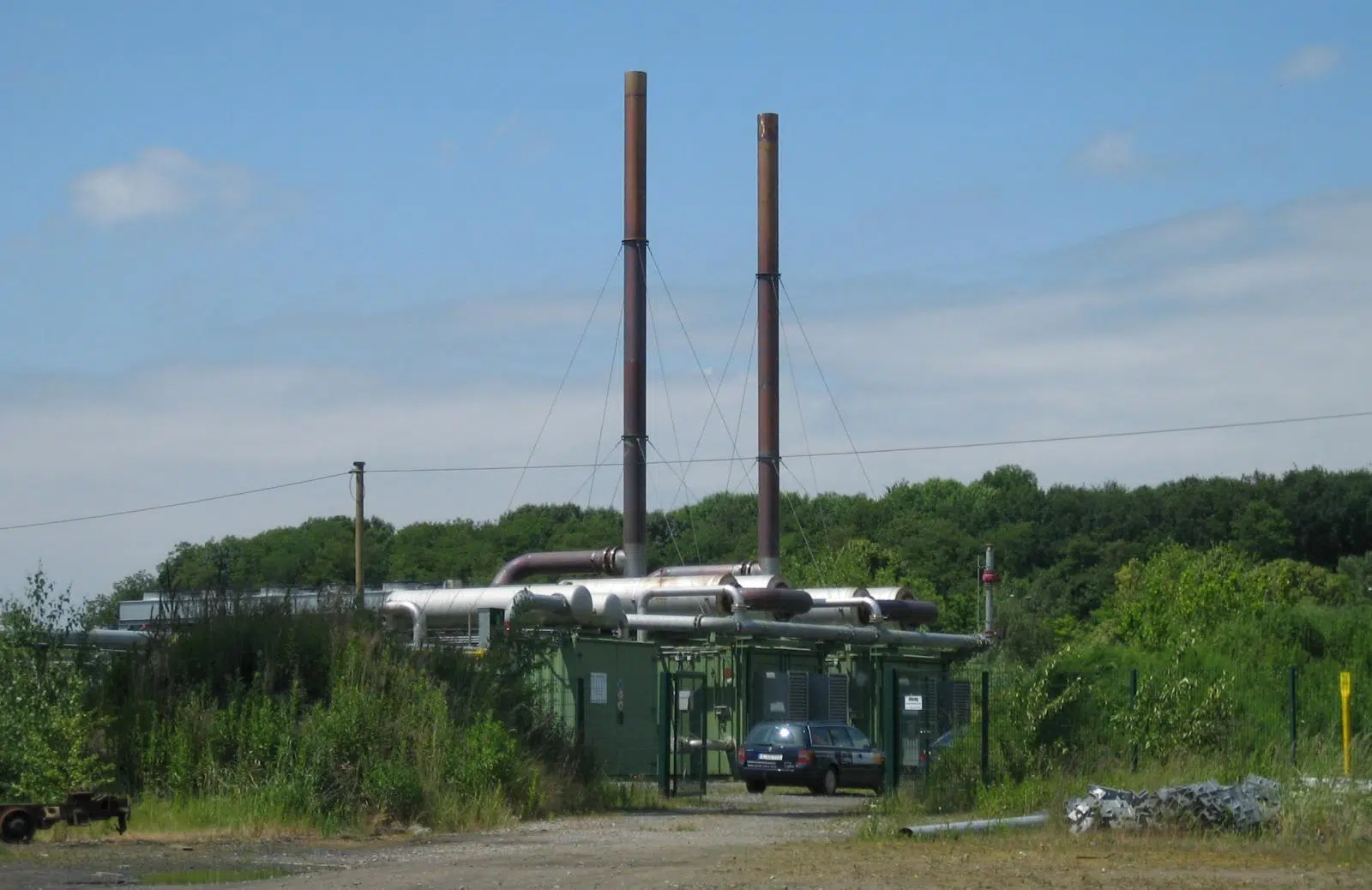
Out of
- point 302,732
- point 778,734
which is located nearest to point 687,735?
point 778,734

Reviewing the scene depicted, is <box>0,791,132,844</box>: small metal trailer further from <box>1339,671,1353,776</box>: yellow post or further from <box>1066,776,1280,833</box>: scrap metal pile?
<box>1339,671,1353,776</box>: yellow post

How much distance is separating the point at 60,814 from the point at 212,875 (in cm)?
346

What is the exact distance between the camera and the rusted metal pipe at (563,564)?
44125 mm

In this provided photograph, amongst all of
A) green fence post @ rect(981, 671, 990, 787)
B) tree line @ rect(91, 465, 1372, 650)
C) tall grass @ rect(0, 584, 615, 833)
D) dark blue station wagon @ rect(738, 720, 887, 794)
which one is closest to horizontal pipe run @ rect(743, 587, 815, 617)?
dark blue station wagon @ rect(738, 720, 887, 794)

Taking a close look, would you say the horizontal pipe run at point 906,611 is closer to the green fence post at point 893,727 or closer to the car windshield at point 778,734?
the car windshield at point 778,734

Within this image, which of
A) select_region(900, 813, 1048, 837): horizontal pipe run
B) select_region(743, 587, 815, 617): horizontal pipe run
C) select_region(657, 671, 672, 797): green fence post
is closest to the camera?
select_region(900, 813, 1048, 837): horizontal pipe run

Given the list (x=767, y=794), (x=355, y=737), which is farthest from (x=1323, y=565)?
(x=355, y=737)

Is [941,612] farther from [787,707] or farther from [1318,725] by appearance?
[1318,725]

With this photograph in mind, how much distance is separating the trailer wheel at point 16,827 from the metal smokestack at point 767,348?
30.1 metres

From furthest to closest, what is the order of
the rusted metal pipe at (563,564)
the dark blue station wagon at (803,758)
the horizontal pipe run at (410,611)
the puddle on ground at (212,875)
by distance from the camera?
the rusted metal pipe at (563,564)
the horizontal pipe run at (410,611)
the dark blue station wagon at (803,758)
the puddle on ground at (212,875)

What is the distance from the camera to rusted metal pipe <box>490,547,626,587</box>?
44.1 meters

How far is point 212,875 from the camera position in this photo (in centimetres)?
1608

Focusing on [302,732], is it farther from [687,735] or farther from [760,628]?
[760,628]

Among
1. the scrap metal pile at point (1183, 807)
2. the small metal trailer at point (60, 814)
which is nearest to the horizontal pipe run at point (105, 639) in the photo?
the small metal trailer at point (60, 814)
